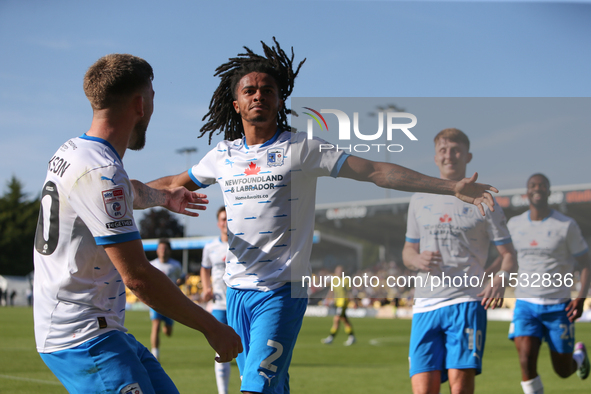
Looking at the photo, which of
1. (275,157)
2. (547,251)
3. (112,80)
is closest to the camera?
(112,80)

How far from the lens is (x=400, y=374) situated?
11.0 m

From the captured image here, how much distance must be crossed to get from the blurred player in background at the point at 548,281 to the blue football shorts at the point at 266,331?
4.07m

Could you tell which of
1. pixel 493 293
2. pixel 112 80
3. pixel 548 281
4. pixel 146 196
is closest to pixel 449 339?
pixel 493 293

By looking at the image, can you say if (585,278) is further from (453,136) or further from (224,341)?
(224,341)

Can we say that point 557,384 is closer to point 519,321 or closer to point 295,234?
point 519,321

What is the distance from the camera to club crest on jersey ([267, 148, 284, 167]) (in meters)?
4.48

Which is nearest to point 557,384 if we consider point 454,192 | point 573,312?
point 573,312

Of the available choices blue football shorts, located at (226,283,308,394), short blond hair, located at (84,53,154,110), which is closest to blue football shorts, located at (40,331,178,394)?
short blond hair, located at (84,53,154,110)

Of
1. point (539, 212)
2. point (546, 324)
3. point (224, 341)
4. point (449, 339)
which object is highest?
point (539, 212)

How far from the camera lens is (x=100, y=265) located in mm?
2854

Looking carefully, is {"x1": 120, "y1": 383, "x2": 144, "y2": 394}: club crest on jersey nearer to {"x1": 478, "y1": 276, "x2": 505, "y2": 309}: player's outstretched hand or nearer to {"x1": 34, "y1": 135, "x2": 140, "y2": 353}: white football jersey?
{"x1": 34, "y1": 135, "x2": 140, "y2": 353}: white football jersey

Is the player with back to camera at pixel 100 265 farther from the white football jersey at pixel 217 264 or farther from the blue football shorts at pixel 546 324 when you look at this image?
the white football jersey at pixel 217 264

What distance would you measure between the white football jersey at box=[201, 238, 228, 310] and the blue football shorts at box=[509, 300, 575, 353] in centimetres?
444

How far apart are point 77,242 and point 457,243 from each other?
3.85 m
